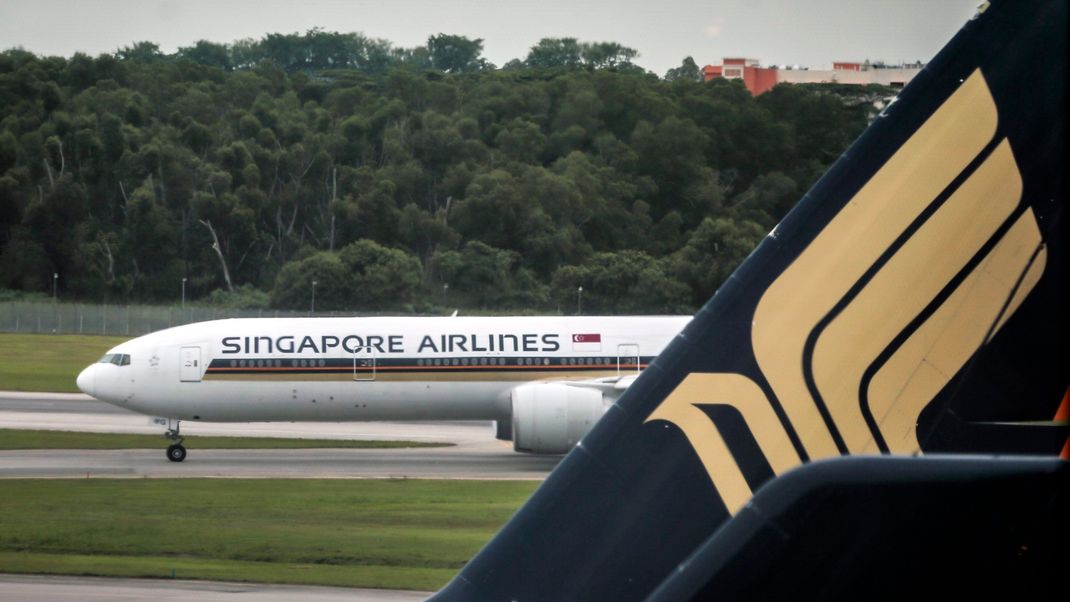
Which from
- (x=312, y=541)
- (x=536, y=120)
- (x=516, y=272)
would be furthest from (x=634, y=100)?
(x=312, y=541)

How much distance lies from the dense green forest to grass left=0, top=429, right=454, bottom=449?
661 inches

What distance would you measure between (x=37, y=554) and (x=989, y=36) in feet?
52.4

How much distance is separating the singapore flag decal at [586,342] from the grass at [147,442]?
5.35m

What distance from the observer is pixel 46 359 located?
51.0 m

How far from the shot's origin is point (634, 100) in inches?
2424

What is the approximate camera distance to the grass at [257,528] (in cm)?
1655

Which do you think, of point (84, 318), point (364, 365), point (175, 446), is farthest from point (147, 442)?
point (84, 318)

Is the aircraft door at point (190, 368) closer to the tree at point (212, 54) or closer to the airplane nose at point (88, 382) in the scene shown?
the airplane nose at point (88, 382)

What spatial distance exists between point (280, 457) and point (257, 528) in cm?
941

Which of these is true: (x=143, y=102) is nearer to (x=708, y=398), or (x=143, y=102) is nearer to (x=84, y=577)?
(x=84, y=577)

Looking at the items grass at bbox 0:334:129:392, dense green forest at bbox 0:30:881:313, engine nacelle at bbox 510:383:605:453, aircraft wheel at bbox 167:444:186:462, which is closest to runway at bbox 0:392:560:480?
aircraft wheel at bbox 167:444:186:462

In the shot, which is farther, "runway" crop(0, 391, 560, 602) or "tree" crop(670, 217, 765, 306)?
"tree" crop(670, 217, 765, 306)

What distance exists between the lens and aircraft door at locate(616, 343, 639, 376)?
1065 inches

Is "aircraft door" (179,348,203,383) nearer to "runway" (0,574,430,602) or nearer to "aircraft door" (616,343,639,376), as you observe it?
"aircraft door" (616,343,639,376)
